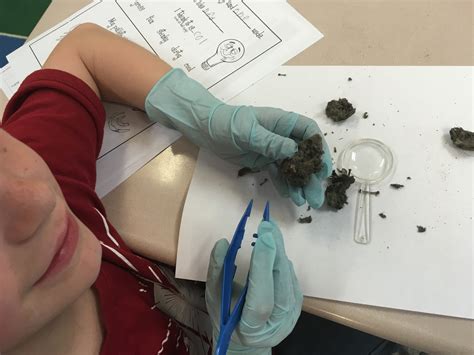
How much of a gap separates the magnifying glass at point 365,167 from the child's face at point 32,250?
38 cm

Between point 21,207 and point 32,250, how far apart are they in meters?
0.05

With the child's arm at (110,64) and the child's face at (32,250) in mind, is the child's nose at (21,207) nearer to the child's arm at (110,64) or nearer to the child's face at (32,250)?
the child's face at (32,250)

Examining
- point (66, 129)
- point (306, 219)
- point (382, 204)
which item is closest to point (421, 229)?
point (382, 204)

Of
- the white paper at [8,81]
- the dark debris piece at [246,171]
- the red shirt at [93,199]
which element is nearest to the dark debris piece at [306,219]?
the dark debris piece at [246,171]

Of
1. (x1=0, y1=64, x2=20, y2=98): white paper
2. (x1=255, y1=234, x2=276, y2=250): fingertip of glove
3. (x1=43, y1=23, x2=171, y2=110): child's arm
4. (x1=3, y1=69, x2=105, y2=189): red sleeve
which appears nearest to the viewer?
(x1=255, y1=234, x2=276, y2=250): fingertip of glove

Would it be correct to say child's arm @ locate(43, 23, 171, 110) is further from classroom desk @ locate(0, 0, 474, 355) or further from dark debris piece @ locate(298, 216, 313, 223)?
dark debris piece @ locate(298, 216, 313, 223)


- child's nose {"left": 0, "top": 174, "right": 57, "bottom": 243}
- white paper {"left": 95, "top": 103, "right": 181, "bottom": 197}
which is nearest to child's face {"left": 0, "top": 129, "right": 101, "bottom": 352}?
child's nose {"left": 0, "top": 174, "right": 57, "bottom": 243}

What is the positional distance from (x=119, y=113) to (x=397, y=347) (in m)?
0.81

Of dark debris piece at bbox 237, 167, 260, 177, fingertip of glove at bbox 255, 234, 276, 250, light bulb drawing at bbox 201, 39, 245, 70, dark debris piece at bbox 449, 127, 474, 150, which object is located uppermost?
light bulb drawing at bbox 201, 39, 245, 70

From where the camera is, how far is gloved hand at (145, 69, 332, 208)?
2.11ft

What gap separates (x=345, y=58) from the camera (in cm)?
78

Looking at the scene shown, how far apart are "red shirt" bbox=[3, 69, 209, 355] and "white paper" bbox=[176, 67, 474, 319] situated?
0.10 meters

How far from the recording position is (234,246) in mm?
567

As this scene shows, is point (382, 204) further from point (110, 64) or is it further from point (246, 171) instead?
point (110, 64)
